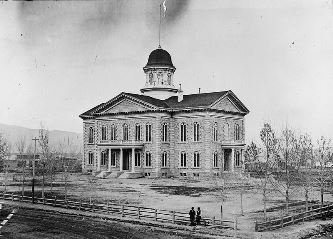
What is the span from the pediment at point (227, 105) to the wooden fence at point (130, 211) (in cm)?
3069

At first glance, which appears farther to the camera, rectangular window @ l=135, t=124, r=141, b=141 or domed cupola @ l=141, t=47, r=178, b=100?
domed cupola @ l=141, t=47, r=178, b=100

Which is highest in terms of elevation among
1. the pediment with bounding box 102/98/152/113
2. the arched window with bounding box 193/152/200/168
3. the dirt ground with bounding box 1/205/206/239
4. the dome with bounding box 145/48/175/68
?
the dome with bounding box 145/48/175/68

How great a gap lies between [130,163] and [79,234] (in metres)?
42.6

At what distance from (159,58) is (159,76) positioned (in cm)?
271

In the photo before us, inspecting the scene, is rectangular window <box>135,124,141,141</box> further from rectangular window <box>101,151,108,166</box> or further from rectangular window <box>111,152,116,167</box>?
rectangular window <box>101,151,108,166</box>

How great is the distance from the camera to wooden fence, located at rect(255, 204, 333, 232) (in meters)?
24.3

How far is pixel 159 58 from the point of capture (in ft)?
237

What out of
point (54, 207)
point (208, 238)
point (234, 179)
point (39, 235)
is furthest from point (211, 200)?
point (234, 179)

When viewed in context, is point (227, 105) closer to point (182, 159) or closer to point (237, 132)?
point (237, 132)

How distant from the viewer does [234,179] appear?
58.7 meters

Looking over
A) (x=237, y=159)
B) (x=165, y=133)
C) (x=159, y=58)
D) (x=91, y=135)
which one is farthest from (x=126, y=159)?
(x=159, y=58)

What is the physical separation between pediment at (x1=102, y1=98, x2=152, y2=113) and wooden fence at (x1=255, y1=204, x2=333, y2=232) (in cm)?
3567

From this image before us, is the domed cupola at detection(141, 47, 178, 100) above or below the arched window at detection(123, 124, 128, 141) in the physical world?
above

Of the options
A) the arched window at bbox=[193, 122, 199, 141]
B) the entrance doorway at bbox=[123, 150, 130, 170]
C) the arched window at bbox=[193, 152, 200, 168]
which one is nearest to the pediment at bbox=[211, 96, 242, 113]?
the arched window at bbox=[193, 122, 199, 141]
